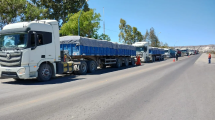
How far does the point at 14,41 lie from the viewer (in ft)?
31.8

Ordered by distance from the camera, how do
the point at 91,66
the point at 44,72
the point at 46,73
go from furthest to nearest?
the point at 91,66, the point at 46,73, the point at 44,72

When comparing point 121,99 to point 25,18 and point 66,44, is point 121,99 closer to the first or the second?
point 66,44

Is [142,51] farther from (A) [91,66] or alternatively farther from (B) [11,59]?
(B) [11,59]

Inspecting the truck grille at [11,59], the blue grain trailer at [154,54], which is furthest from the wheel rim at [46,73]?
the blue grain trailer at [154,54]

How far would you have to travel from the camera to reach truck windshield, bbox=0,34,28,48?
9.55m

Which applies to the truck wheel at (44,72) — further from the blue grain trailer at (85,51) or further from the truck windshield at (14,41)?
the blue grain trailer at (85,51)

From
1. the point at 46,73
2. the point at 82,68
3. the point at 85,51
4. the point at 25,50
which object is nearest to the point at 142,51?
the point at 85,51

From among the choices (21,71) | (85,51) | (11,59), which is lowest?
(21,71)

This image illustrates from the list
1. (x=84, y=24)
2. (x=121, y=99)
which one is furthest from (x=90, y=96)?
(x=84, y=24)

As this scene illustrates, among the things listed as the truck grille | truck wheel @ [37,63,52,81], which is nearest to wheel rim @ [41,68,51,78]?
truck wheel @ [37,63,52,81]

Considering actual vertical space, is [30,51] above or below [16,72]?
above

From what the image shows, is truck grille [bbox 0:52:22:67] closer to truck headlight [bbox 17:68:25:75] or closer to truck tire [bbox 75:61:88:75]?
truck headlight [bbox 17:68:25:75]

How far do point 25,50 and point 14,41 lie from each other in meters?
0.87

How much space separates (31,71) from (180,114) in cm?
780
